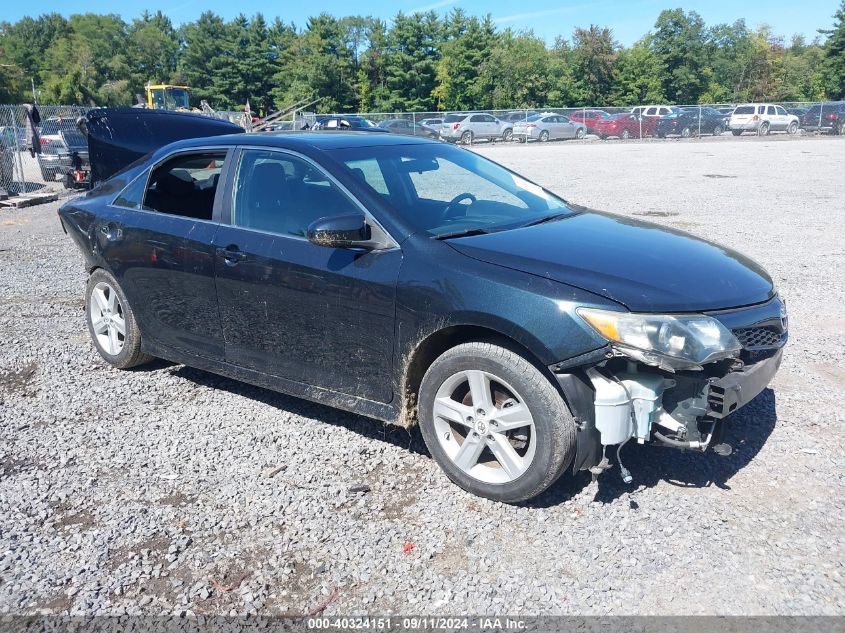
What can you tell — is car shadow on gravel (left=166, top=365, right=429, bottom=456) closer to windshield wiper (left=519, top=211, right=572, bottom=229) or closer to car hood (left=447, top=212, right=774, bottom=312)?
car hood (left=447, top=212, right=774, bottom=312)

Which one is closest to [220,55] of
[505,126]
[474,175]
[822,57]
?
[505,126]

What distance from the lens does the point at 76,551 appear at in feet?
11.1

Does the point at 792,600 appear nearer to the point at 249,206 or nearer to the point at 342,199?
the point at 342,199

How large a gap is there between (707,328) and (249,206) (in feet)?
8.87

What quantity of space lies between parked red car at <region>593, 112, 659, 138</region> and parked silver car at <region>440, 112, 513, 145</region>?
557 centimetres

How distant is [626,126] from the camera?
43.2 metres

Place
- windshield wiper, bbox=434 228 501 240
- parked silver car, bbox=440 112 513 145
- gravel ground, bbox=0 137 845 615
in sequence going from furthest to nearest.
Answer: parked silver car, bbox=440 112 513 145
windshield wiper, bbox=434 228 501 240
gravel ground, bbox=0 137 845 615

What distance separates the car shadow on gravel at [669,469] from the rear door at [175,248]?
231cm

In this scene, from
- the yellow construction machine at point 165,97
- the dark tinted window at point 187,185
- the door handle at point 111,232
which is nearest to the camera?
the dark tinted window at point 187,185

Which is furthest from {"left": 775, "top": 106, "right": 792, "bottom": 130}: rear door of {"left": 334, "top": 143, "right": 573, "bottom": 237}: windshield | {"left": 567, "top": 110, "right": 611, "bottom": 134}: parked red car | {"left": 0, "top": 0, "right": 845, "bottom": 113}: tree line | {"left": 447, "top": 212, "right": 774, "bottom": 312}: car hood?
{"left": 447, "top": 212, "right": 774, "bottom": 312}: car hood

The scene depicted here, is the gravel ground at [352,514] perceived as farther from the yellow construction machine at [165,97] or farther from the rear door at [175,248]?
the yellow construction machine at [165,97]

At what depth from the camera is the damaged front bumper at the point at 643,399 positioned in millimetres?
3254

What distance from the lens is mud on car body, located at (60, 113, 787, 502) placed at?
3309mm

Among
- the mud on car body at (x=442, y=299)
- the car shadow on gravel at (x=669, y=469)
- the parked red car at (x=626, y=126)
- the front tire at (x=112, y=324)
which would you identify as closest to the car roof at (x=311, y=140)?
the mud on car body at (x=442, y=299)
